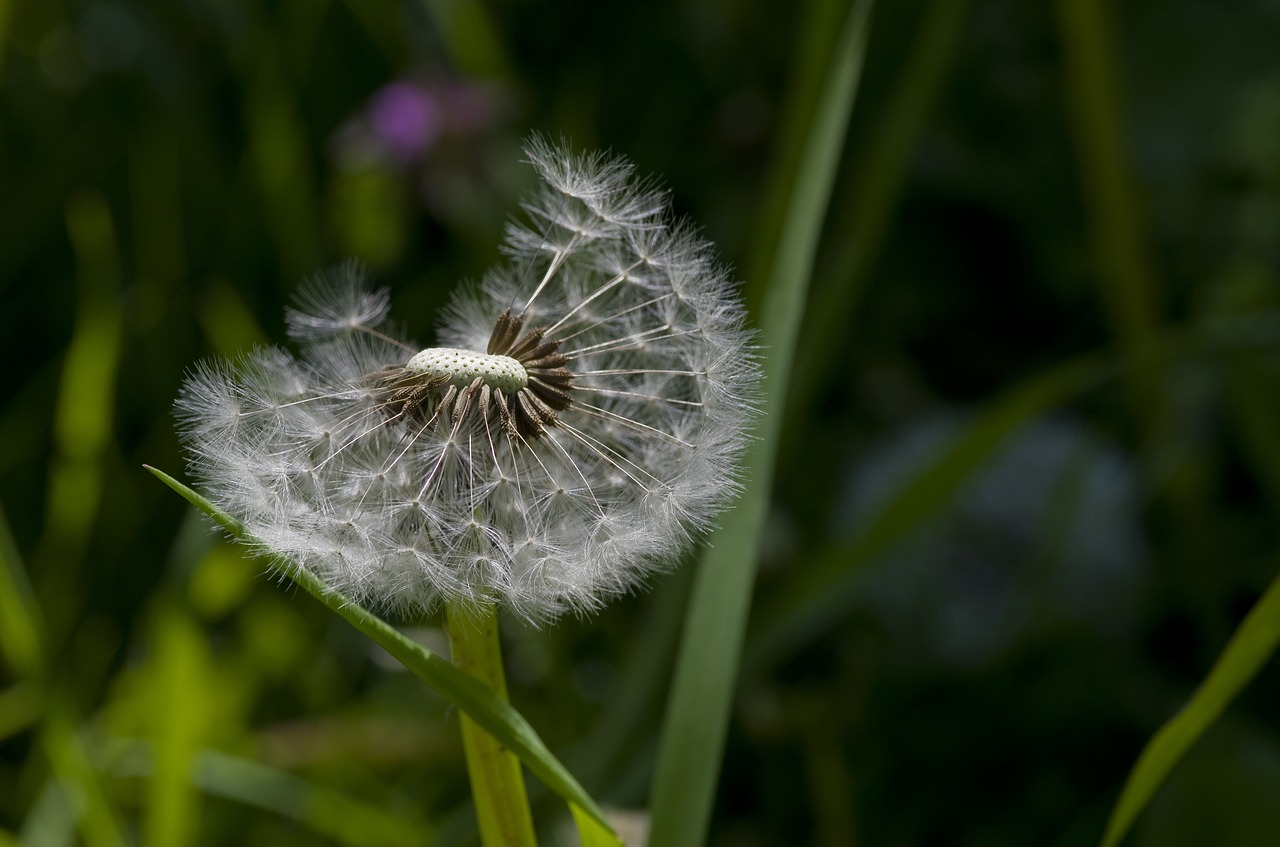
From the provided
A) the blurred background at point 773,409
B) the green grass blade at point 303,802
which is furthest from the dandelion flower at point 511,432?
the green grass blade at point 303,802

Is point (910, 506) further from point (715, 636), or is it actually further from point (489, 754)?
point (489, 754)

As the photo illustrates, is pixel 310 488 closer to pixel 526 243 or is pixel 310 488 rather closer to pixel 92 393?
pixel 526 243

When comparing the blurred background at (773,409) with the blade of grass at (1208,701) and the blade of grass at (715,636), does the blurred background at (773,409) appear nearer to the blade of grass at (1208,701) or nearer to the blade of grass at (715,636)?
the blade of grass at (715,636)

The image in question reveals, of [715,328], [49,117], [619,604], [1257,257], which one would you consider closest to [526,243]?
[715,328]

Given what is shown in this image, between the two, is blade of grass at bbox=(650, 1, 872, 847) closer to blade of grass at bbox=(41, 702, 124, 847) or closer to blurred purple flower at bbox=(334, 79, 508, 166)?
blade of grass at bbox=(41, 702, 124, 847)

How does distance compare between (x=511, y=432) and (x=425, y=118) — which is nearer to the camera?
(x=511, y=432)

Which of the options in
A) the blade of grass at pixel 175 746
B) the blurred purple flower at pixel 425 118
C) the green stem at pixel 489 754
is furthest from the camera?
the blurred purple flower at pixel 425 118

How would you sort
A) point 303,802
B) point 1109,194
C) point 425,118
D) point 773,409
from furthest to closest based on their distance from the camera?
point 425,118
point 1109,194
point 303,802
point 773,409

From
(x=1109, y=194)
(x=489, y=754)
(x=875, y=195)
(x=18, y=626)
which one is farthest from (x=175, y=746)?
(x=1109, y=194)
